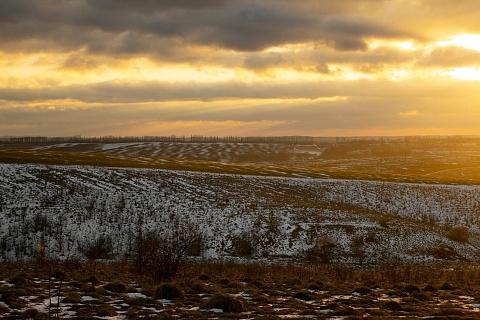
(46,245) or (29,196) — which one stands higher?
(29,196)

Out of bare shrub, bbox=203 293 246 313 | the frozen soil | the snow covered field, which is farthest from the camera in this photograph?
the snow covered field

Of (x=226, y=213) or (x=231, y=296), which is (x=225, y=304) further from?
(x=226, y=213)

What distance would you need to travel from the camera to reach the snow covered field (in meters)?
36.8

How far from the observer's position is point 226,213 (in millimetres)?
42875

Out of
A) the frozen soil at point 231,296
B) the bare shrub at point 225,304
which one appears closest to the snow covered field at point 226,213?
the frozen soil at point 231,296

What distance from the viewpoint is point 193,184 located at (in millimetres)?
51969

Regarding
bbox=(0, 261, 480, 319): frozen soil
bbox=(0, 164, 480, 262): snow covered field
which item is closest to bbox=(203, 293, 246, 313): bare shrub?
bbox=(0, 261, 480, 319): frozen soil

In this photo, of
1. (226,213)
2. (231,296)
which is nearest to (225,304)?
(231,296)

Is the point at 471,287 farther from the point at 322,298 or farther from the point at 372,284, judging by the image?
the point at 322,298

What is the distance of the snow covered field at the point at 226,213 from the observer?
121ft

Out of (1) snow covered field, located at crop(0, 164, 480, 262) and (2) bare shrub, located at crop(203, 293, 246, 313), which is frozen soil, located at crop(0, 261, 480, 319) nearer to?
(2) bare shrub, located at crop(203, 293, 246, 313)

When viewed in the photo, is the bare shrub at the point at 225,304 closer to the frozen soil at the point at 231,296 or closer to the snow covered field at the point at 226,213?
Answer: the frozen soil at the point at 231,296

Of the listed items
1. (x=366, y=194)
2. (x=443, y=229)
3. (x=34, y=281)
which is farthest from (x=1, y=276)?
(x=366, y=194)

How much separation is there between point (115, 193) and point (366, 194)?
30.0m
